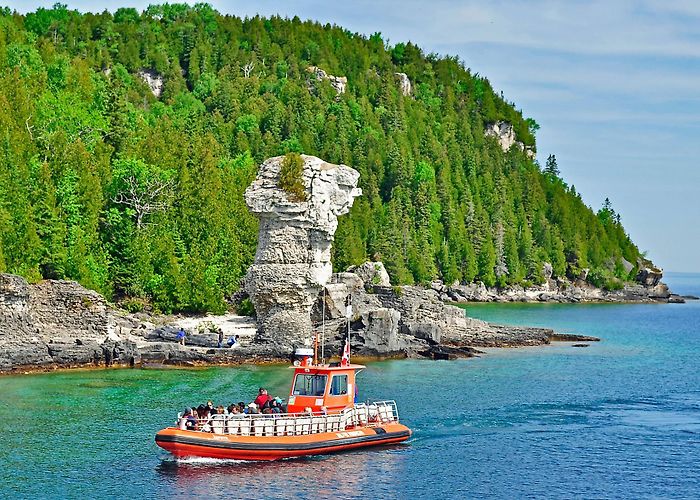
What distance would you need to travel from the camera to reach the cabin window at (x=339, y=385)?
143ft

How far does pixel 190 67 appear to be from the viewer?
157625mm

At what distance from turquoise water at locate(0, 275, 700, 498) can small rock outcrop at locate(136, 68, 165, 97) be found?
90.6 m

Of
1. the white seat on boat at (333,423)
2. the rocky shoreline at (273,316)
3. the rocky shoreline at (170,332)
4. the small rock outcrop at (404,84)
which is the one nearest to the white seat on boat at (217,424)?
the white seat on boat at (333,423)

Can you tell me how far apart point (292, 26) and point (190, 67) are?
117 feet

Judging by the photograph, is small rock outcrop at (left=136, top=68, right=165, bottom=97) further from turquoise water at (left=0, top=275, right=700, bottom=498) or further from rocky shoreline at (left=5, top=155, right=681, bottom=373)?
turquoise water at (left=0, top=275, right=700, bottom=498)

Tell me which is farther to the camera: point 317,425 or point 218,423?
point 317,425

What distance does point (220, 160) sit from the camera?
10969cm

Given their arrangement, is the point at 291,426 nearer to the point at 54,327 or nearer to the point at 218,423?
the point at 218,423

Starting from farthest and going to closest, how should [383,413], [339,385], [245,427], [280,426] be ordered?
1. [383,413]
2. [339,385]
3. [280,426]
4. [245,427]

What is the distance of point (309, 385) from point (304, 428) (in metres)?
2.38

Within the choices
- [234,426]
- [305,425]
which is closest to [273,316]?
[305,425]

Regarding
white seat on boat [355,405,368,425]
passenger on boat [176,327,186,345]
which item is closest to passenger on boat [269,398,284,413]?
white seat on boat [355,405,368,425]

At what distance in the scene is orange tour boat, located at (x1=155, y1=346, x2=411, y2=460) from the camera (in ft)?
129

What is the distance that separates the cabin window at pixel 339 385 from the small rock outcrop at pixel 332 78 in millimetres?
130195
